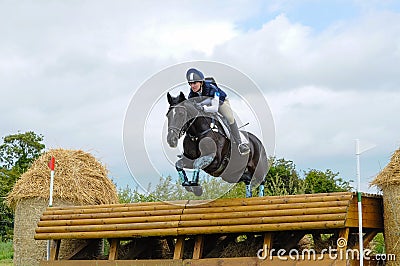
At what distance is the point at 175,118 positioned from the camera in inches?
327

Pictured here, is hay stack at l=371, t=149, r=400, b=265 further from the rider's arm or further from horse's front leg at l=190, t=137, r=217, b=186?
the rider's arm

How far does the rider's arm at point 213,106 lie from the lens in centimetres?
857

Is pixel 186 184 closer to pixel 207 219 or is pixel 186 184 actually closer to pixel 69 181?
pixel 207 219

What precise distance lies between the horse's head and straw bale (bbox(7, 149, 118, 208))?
11.9 feet

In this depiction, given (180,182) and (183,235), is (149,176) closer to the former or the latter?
(180,182)

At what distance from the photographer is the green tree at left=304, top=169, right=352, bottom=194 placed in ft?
58.6

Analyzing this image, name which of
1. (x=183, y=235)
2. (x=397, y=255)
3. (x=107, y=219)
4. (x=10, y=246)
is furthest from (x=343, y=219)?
(x=10, y=246)

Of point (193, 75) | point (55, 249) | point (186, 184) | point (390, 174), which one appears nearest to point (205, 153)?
Answer: point (186, 184)

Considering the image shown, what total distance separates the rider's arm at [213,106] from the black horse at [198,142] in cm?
6

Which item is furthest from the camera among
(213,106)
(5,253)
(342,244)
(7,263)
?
(5,253)

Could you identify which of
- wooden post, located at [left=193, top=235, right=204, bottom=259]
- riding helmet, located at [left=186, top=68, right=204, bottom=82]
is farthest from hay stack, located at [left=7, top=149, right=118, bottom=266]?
riding helmet, located at [left=186, top=68, right=204, bottom=82]

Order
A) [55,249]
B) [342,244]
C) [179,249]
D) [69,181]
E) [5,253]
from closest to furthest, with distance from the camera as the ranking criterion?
1. [342,244]
2. [179,249]
3. [55,249]
4. [69,181]
5. [5,253]
